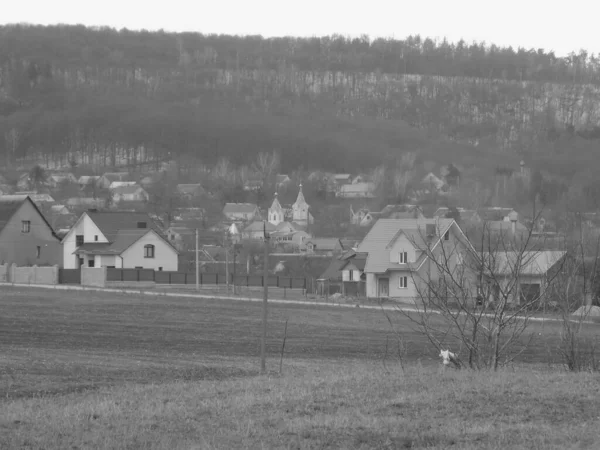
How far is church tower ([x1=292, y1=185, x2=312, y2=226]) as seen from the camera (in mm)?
167750

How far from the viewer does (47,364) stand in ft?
64.8

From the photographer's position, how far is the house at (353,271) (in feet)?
227

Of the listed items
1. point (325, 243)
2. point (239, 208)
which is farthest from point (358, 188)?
point (325, 243)

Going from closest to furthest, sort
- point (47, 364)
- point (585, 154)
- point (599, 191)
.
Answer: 1. point (47, 364)
2. point (599, 191)
3. point (585, 154)

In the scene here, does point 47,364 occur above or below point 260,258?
above

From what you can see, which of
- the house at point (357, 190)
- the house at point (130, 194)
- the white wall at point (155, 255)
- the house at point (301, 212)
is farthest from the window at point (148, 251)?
the house at point (357, 190)

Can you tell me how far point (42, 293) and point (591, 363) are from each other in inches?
1414

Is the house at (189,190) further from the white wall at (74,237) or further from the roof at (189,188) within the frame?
the white wall at (74,237)

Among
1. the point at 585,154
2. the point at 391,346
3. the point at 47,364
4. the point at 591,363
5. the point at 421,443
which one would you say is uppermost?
the point at 421,443

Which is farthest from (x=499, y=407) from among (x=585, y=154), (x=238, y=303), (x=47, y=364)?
(x=585, y=154)

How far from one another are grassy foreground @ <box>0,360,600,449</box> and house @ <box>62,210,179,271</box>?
58.3 meters

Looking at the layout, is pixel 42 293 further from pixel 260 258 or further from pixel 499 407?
pixel 260 258

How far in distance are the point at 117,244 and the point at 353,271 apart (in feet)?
51.6

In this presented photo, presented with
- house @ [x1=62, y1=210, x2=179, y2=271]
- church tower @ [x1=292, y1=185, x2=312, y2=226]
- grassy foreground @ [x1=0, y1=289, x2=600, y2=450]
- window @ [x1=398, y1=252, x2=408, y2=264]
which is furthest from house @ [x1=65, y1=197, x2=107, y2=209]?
grassy foreground @ [x1=0, y1=289, x2=600, y2=450]
